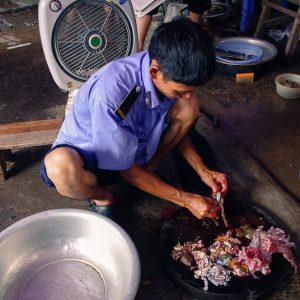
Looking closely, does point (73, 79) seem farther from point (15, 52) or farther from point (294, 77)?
point (15, 52)

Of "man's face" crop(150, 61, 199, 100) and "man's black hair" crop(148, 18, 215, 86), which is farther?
"man's face" crop(150, 61, 199, 100)

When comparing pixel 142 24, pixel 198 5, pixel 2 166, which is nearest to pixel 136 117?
pixel 2 166

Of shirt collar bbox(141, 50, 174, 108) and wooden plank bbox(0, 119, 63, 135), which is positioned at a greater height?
shirt collar bbox(141, 50, 174, 108)

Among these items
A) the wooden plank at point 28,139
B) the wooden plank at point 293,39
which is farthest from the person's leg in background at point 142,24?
the wooden plank at point 28,139

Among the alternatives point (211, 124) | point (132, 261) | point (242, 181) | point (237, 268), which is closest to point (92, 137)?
point (132, 261)

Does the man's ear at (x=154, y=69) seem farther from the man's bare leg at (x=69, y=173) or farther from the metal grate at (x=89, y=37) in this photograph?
the metal grate at (x=89, y=37)

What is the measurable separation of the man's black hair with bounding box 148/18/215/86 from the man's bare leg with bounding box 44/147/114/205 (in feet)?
2.21

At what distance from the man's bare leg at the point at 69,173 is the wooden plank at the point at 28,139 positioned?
0.69 metres

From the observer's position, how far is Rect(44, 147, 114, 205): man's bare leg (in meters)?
2.06

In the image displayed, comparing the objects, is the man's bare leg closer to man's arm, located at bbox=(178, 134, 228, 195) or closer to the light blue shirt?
the light blue shirt

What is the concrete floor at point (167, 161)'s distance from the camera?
244 centimetres

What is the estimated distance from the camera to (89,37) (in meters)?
2.43

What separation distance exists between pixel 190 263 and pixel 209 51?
112 cm

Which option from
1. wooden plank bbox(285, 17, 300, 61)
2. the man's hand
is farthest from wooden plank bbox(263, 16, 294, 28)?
the man's hand
